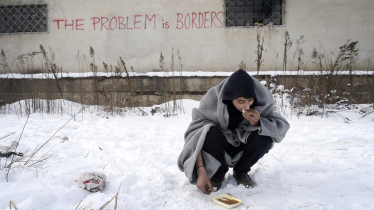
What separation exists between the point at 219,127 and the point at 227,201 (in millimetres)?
548

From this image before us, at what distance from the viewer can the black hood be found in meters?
1.70

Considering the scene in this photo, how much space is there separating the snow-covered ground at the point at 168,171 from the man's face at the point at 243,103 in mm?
626

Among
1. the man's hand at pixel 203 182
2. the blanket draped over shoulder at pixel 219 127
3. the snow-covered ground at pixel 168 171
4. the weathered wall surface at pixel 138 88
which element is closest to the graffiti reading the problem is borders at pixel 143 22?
the weathered wall surface at pixel 138 88

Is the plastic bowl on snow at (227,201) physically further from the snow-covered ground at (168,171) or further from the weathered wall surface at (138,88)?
the weathered wall surface at (138,88)

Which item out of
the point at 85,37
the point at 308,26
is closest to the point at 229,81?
the point at 308,26

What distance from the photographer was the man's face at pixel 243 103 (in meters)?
1.75

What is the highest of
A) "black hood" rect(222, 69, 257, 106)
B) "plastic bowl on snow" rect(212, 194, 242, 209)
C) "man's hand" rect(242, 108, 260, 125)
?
"black hood" rect(222, 69, 257, 106)

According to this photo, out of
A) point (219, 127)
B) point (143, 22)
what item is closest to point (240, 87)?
point (219, 127)

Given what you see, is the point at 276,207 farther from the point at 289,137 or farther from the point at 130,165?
the point at 289,137

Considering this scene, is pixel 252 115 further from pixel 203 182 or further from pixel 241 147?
pixel 203 182

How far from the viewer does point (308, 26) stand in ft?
19.6

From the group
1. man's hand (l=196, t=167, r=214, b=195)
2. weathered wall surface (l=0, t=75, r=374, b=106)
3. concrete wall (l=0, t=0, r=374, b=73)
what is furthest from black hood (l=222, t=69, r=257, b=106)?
concrete wall (l=0, t=0, r=374, b=73)

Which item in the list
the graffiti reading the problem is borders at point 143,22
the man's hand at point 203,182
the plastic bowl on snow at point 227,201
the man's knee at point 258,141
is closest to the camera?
the plastic bowl on snow at point 227,201

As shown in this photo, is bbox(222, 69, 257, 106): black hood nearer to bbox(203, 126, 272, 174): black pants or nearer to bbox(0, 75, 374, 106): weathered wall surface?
bbox(203, 126, 272, 174): black pants
